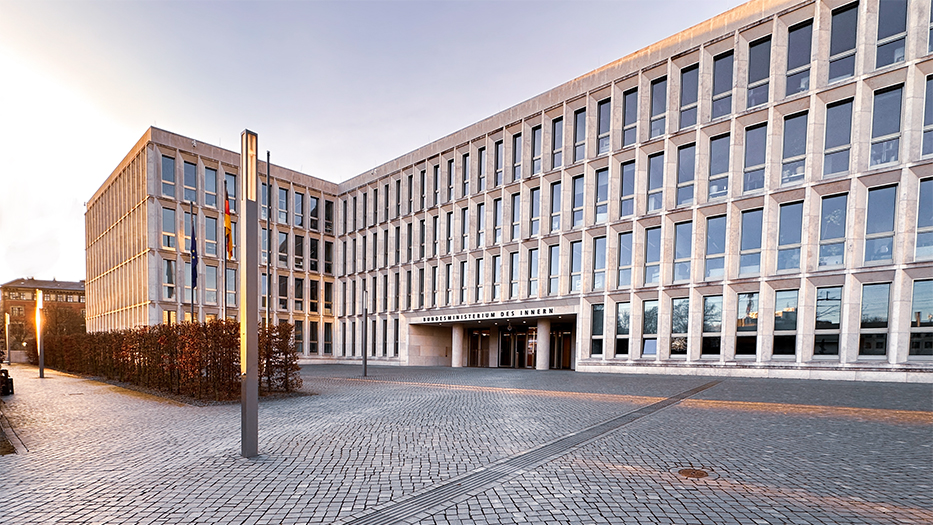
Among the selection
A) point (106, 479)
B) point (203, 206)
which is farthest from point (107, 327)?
point (106, 479)

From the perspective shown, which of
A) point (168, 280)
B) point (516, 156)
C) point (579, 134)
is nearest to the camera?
point (579, 134)

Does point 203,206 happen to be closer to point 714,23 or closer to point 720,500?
point 714,23

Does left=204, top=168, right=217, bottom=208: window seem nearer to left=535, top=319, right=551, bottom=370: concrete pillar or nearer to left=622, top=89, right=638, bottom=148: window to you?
left=535, top=319, right=551, bottom=370: concrete pillar

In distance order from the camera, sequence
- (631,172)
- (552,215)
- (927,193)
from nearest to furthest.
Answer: (927,193), (631,172), (552,215)

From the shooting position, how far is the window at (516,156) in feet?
93.7

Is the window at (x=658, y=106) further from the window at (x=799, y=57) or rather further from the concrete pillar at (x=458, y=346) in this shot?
the concrete pillar at (x=458, y=346)

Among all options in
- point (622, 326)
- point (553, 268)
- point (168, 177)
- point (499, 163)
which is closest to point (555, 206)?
point (553, 268)

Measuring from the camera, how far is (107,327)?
39250 millimetres

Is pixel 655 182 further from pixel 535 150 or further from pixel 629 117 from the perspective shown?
pixel 535 150

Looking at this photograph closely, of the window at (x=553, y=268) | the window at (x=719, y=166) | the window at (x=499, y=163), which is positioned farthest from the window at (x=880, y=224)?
the window at (x=499, y=163)

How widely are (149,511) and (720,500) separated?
18.7 ft

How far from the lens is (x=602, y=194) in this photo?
24.7m

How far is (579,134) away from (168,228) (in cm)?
2821

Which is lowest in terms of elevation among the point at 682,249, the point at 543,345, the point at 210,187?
the point at 543,345
